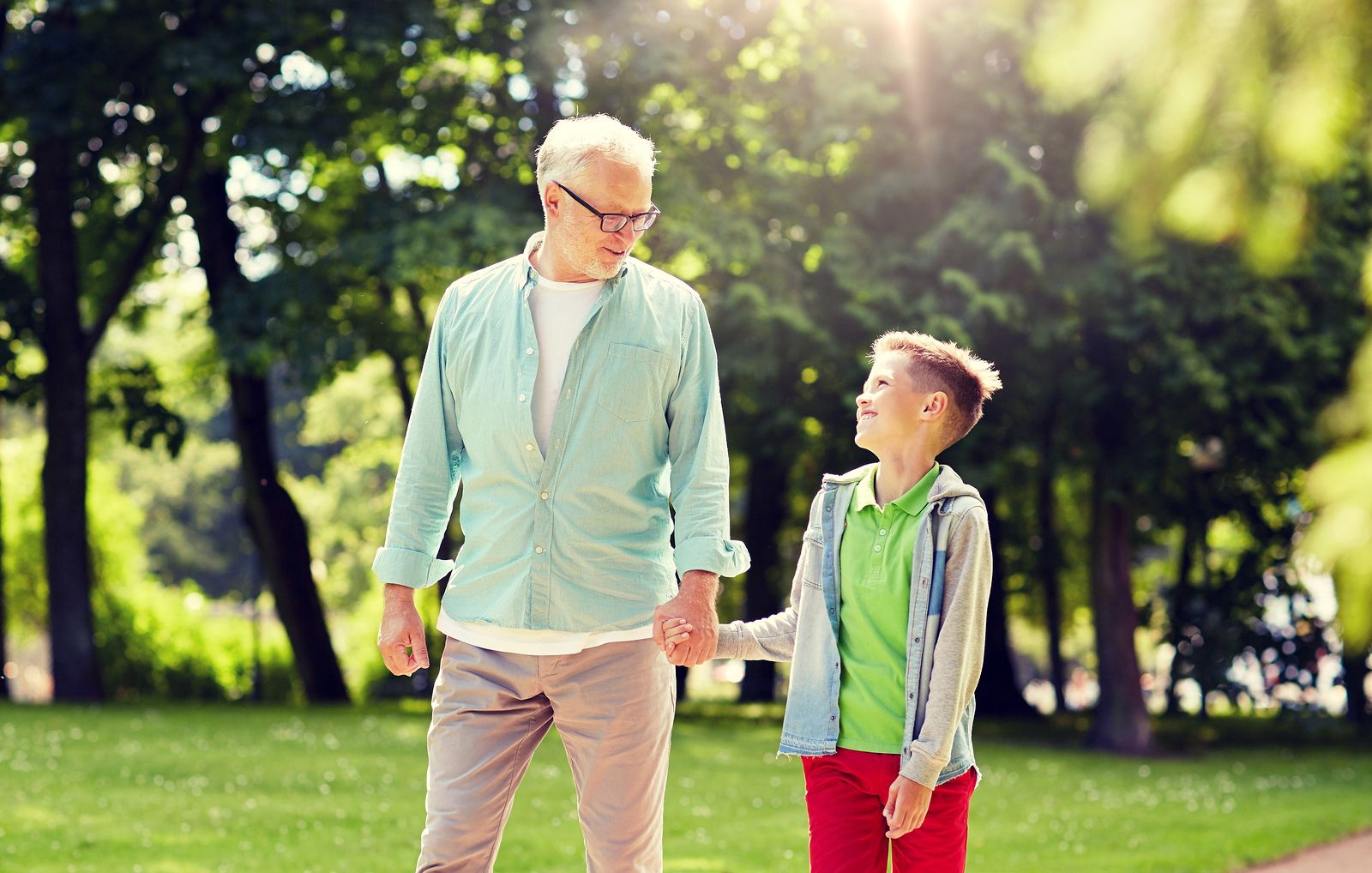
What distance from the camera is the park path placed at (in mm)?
9094

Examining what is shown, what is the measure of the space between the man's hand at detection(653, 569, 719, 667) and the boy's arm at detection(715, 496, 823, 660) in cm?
24

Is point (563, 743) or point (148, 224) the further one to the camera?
point (148, 224)

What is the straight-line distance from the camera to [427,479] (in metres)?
4.02

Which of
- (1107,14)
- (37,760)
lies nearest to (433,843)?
(1107,14)

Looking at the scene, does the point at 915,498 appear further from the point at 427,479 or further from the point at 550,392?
the point at 427,479

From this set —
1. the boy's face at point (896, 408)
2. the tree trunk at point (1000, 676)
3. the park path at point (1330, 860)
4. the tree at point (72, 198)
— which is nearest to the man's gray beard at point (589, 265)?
the boy's face at point (896, 408)

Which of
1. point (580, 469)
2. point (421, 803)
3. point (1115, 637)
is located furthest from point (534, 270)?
point (1115, 637)

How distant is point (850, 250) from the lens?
53.5ft

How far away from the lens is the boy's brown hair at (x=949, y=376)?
3.91 metres

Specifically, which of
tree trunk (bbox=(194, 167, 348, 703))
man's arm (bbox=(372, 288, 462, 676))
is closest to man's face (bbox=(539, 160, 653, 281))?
man's arm (bbox=(372, 288, 462, 676))

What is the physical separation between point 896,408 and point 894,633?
561mm

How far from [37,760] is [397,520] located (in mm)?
8955

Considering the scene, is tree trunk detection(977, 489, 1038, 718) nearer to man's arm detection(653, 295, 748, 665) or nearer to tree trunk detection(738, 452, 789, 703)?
tree trunk detection(738, 452, 789, 703)

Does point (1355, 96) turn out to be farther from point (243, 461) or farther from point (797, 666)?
point (243, 461)
